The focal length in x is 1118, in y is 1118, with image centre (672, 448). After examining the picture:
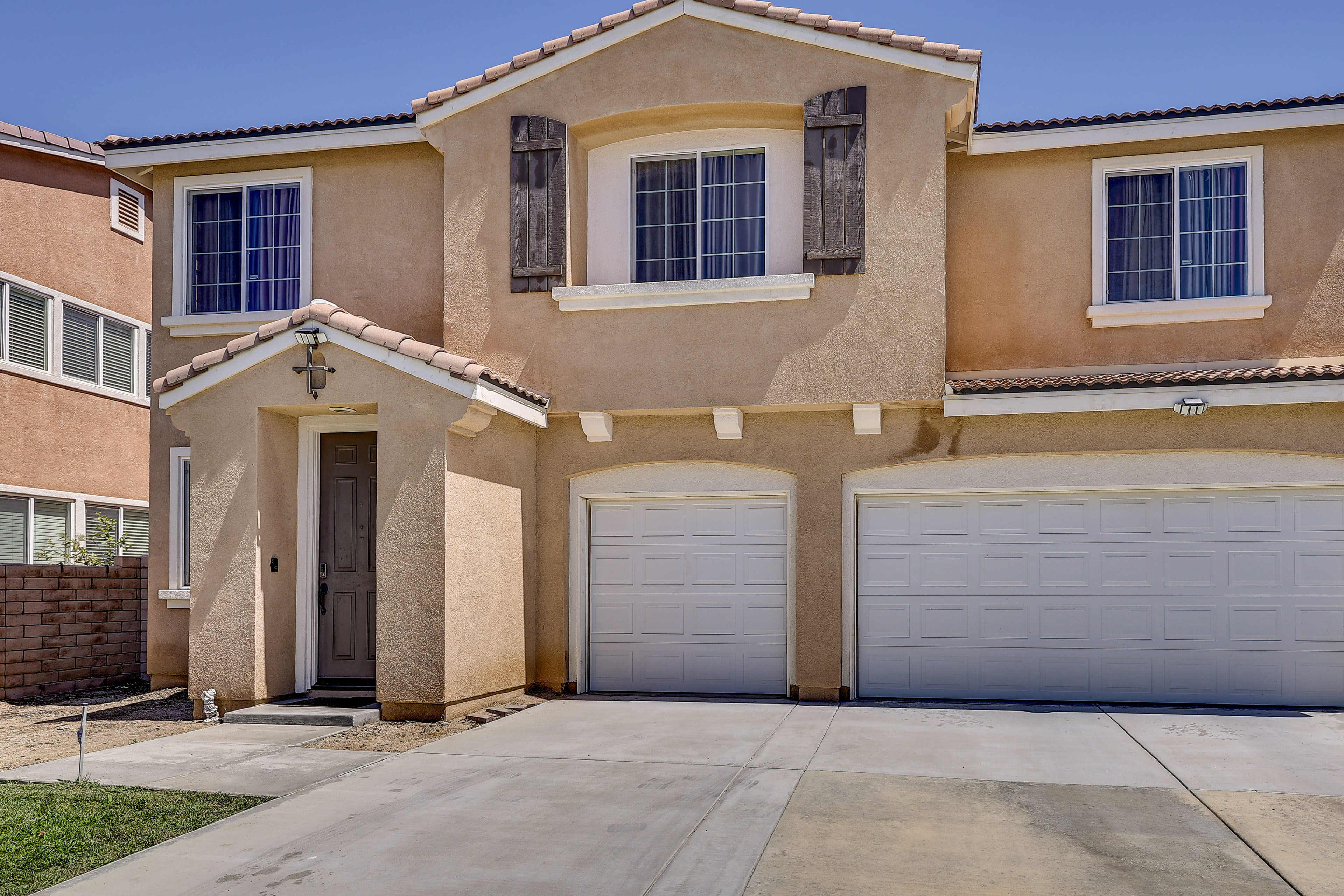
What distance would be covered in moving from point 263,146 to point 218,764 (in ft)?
25.2

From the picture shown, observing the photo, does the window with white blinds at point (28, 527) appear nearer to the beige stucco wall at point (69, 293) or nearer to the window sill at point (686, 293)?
the beige stucco wall at point (69, 293)

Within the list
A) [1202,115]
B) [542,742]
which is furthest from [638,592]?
[1202,115]

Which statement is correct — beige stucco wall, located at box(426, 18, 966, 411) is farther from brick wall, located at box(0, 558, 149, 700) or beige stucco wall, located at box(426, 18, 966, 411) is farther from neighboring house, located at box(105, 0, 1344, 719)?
brick wall, located at box(0, 558, 149, 700)

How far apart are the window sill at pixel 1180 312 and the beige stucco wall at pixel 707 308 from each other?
1964 mm

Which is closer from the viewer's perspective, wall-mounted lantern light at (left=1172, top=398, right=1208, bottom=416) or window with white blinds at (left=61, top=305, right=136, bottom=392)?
wall-mounted lantern light at (left=1172, top=398, right=1208, bottom=416)

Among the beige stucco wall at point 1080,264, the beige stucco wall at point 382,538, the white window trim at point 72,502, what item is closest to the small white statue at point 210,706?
the beige stucco wall at point 382,538

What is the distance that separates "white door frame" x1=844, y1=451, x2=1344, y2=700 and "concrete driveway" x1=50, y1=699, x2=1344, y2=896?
2.19m

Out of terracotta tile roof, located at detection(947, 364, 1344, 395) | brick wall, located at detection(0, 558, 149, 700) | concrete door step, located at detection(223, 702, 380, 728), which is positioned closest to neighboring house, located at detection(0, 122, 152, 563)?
brick wall, located at detection(0, 558, 149, 700)

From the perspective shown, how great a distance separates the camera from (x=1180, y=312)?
11578mm

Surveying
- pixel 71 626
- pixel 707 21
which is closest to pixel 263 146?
pixel 707 21

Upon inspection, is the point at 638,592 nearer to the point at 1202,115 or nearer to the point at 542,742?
the point at 542,742

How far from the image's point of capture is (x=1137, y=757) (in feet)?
28.3

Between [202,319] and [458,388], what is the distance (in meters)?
4.77

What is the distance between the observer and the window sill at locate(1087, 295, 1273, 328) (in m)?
11.5
